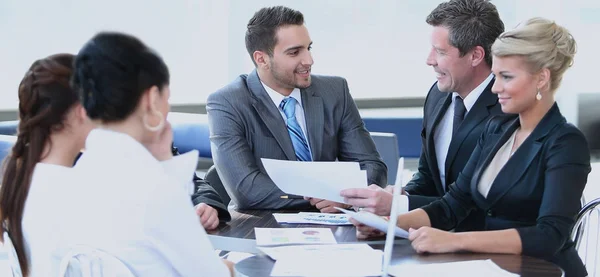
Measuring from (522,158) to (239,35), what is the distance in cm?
472

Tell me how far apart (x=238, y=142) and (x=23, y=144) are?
1.14 m

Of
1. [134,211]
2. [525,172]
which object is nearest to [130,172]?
[134,211]

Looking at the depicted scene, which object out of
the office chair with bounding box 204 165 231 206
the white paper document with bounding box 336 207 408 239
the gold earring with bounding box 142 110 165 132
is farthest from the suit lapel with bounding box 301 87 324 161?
the gold earring with bounding box 142 110 165 132

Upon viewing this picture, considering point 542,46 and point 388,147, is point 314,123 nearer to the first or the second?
point 388,147

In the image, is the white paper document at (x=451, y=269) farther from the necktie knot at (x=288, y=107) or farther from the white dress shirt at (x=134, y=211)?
the necktie knot at (x=288, y=107)

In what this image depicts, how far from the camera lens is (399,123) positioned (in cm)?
514

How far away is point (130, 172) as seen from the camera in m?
1.57

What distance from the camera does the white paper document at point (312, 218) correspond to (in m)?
2.56

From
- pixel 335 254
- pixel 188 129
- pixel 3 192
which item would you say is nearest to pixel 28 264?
pixel 3 192

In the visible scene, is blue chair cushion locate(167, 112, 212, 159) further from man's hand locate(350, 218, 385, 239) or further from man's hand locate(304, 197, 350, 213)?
man's hand locate(350, 218, 385, 239)

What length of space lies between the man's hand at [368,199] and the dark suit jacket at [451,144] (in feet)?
0.73

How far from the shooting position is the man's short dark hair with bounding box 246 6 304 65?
131 inches

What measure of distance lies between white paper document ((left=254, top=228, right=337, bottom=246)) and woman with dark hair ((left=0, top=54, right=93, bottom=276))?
0.57 m

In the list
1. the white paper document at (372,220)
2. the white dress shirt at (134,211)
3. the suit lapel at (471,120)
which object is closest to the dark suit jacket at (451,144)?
the suit lapel at (471,120)
